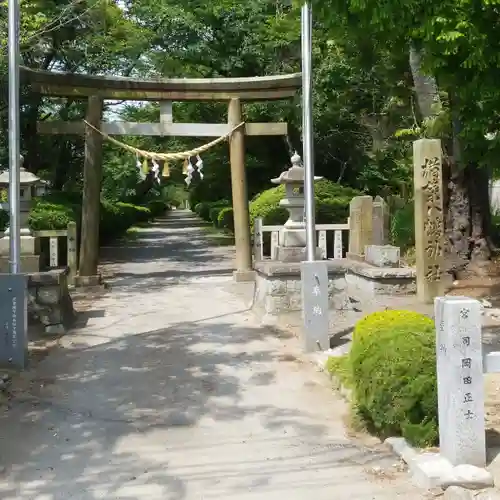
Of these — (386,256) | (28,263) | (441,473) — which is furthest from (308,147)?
(28,263)

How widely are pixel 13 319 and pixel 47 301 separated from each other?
2214 millimetres

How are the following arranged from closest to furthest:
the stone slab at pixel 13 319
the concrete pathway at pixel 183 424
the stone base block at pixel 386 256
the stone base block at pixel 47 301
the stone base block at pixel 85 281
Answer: the concrete pathway at pixel 183 424, the stone slab at pixel 13 319, the stone base block at pixel 47 301, the stone base block at pixel 386 256, the stone base block at pixel 85 281

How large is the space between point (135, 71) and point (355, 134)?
7.26 metres

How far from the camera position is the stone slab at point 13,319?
23.0 ft

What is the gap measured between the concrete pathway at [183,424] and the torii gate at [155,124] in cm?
419

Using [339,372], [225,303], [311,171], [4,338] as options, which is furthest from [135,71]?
[339,372]

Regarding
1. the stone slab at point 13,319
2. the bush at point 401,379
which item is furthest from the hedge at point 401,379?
the stone slab at point 13,319

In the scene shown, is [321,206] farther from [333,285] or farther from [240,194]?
[333,285]

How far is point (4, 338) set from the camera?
711cm

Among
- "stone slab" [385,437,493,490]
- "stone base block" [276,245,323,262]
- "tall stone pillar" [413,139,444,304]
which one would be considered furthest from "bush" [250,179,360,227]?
"stone slab" [385,437,493,490]

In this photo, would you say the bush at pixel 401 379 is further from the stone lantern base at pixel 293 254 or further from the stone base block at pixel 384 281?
the stone lantern base at pixel 293 254

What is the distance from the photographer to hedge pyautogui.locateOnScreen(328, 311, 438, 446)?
14.6ft

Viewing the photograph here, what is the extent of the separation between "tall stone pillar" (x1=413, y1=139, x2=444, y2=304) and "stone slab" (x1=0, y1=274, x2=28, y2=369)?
5.42 metres

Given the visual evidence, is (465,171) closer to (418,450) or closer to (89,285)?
(89,285)
